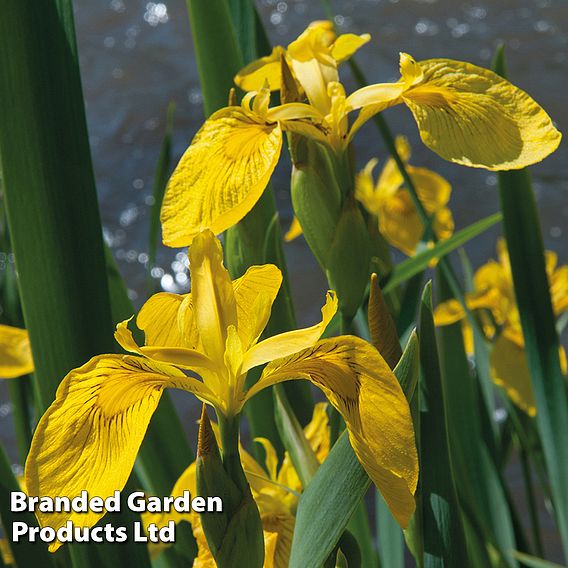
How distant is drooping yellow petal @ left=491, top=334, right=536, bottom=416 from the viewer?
945 millimetres

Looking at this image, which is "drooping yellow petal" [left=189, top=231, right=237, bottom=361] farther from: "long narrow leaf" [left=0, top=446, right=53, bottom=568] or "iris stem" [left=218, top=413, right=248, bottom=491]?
"long narrow leaf" [left=0, top=446, right=53, bottom=568]

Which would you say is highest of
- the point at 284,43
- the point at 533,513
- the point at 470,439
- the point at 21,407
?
the point at 284,43

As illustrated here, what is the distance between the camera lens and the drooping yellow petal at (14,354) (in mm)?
663

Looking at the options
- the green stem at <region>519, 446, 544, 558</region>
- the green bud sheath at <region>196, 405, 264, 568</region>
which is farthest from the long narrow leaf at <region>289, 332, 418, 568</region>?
the green stem at <region>519, 446, 544, 558</region>

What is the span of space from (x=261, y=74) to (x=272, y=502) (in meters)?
0.30

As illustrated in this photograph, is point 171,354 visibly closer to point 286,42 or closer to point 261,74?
point 261,74

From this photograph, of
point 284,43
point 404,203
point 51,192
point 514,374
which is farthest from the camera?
point 284,43

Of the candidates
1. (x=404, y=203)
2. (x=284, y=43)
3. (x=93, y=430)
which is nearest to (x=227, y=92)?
(x=93, y=430)

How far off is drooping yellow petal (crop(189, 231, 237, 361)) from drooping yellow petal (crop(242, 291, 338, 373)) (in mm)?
23

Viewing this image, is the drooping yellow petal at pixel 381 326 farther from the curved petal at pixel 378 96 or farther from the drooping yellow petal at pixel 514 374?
the drooping yellow petal at pixel 514 374

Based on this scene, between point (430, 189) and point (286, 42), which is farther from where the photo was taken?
point (286, 42)

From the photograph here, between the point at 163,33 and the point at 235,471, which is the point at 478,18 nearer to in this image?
the point at 163,33

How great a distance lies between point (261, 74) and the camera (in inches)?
26.2

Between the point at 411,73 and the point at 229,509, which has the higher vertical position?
the point at 411,73
